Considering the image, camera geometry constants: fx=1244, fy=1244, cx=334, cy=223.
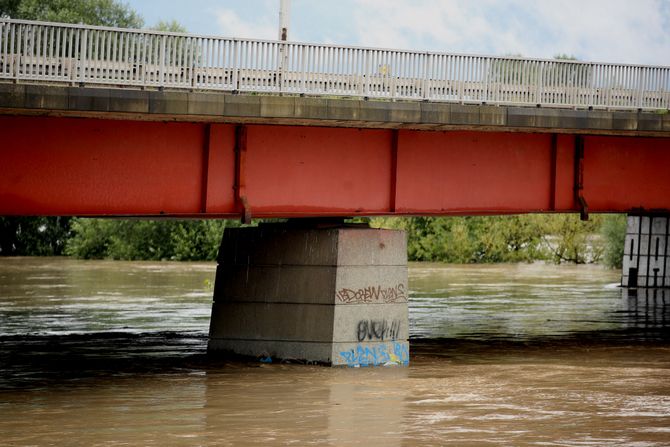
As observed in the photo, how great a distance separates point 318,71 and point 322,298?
13.6ft

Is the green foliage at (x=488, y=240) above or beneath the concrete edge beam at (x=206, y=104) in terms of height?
beneath

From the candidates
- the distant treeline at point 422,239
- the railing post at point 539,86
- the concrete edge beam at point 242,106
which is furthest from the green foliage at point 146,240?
the concrete edge beam at point 242,106

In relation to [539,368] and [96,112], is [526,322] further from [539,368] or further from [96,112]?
[96,112]

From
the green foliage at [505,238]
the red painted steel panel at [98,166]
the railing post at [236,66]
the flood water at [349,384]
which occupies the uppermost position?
the railing post at [236,66]

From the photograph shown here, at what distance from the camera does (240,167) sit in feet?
73.3

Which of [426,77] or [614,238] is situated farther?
[614,238]

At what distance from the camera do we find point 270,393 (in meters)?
19.8

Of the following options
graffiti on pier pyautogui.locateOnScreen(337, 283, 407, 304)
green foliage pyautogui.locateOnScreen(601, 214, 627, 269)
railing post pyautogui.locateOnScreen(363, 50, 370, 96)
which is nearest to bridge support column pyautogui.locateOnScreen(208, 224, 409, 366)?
graffiti on pier pyautogui.locateOnScreen(337, 283, 407, 304)

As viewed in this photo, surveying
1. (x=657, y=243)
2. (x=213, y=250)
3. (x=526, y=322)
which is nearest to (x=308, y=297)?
(x=526, y=322)

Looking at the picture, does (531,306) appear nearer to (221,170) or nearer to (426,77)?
(426,77)

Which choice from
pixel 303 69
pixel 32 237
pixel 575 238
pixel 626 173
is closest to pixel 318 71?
pixel 303 69

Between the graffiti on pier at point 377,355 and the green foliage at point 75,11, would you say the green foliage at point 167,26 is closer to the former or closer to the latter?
the green foliage at point 75,11

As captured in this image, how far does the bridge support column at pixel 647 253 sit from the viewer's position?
4603 cm

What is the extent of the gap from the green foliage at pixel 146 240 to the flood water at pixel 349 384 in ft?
108
